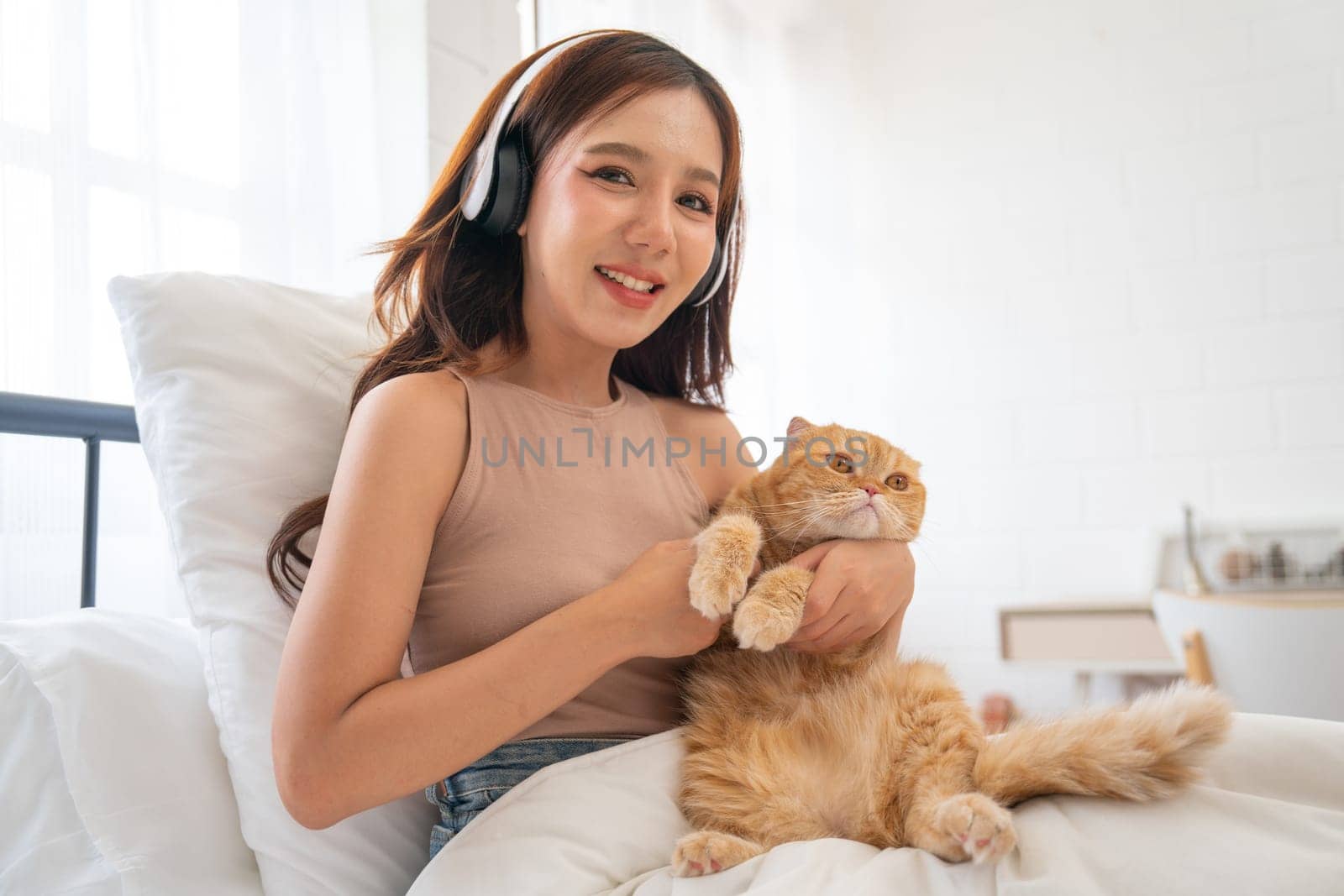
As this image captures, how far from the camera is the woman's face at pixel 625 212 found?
41.9 inches

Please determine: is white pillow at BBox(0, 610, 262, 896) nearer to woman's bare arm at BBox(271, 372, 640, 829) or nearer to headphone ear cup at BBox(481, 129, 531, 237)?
woman's bare arm at BBox(271, 372, 640, 829)

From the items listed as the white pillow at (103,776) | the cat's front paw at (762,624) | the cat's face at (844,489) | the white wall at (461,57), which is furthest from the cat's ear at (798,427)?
the white wall at (461,57)

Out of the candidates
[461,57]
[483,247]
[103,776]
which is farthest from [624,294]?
[461,57]

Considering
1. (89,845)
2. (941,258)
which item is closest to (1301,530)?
(941,258)

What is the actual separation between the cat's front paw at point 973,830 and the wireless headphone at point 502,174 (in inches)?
31.3

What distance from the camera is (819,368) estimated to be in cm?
357

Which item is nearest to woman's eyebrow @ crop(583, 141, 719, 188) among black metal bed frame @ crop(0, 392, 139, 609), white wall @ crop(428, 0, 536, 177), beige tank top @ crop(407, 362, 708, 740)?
beige tank top @ crop(407, 362, 708, 740)

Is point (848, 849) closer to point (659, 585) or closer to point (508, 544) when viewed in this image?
point (659, 585)

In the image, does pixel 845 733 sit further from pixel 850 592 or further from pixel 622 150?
pixel 622 150

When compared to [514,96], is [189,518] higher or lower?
lower

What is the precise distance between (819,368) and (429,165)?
200 centimetres

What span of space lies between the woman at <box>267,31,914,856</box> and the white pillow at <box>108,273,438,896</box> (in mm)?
50

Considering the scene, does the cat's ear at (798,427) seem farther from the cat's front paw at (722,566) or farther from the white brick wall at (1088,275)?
the white brick wall at (1088,275)

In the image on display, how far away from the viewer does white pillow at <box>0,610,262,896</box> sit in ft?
2.77
